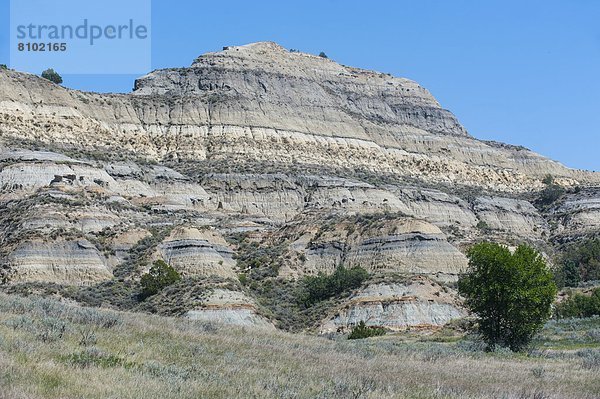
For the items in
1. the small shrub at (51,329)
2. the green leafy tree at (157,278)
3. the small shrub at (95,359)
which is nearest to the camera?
the small shrub at (95,359)

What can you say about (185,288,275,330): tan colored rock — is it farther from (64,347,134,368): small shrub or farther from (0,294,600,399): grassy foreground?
(64,347,134,368): small shrub

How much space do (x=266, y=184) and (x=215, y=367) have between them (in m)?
80.9

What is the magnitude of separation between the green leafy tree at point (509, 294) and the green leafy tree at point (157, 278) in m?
26.5

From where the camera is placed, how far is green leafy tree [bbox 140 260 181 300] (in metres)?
55.9

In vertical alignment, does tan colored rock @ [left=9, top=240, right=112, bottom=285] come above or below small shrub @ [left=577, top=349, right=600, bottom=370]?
above

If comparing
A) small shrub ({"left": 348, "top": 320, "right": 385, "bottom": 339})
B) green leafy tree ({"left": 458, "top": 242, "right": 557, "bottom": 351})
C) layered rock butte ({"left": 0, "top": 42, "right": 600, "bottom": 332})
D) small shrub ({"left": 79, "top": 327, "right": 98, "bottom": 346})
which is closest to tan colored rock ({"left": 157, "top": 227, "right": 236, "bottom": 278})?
layered rock butte ({"left": 0, "top": 42, "right": 600, "bottom": 332})

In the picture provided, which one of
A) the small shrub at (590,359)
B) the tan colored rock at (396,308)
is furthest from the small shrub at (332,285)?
the small shrub at (590,359)

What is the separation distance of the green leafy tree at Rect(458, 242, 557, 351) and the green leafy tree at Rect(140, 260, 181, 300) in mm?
26517

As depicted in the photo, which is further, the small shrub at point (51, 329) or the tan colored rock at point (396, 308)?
the tan colored rock at point (396, 308)

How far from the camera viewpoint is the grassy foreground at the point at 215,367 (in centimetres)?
1281

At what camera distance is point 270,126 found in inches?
4382

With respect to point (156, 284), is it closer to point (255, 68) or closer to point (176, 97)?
point (176, 97)

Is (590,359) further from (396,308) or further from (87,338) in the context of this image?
(396,308)

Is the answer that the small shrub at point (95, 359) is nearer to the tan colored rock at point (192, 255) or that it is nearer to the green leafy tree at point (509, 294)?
the green leafy tree at point (509, 294)
